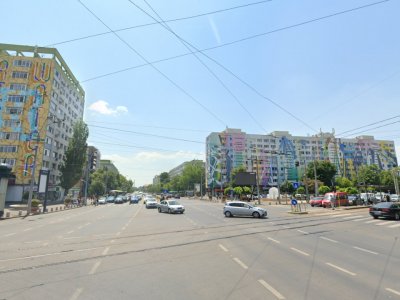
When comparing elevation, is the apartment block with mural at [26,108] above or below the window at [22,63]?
below

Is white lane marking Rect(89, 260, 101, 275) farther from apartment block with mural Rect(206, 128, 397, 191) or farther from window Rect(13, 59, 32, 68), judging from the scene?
apartment block with mural Rect(206, 128, 397, 191)

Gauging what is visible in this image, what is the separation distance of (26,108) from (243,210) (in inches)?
2139

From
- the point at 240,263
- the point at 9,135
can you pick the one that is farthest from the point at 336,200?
the point at 9,135

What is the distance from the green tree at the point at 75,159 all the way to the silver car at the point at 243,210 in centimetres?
4448

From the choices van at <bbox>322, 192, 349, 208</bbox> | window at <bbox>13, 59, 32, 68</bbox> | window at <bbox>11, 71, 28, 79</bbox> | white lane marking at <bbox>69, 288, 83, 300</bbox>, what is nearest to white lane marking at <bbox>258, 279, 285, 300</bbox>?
white lane marking at <bbox>69, 288, 83, 300</bbox>

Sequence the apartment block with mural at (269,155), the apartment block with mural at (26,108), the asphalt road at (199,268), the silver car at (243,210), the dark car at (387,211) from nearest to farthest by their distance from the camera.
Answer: the asphalt road at (199,268)
the dark car at (387,211)
the silver car at (243,210)
the apartment block with mural at (26,108)
the apartment block with mural at (269,155)

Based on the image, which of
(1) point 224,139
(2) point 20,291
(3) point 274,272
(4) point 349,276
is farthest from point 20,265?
(1) point 224,139

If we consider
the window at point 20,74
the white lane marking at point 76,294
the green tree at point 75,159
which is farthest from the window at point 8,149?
the white lane marking at point 76,294

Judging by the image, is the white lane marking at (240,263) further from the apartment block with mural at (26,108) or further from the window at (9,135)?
the window at (9,135)

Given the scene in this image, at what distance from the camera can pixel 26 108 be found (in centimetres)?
5569

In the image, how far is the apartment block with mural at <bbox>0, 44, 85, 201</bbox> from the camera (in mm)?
52938

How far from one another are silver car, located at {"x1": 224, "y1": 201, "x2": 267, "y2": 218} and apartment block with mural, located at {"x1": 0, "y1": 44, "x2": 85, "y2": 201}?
41795 millimetres

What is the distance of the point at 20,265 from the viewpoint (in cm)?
746

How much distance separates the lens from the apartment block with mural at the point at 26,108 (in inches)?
2084
